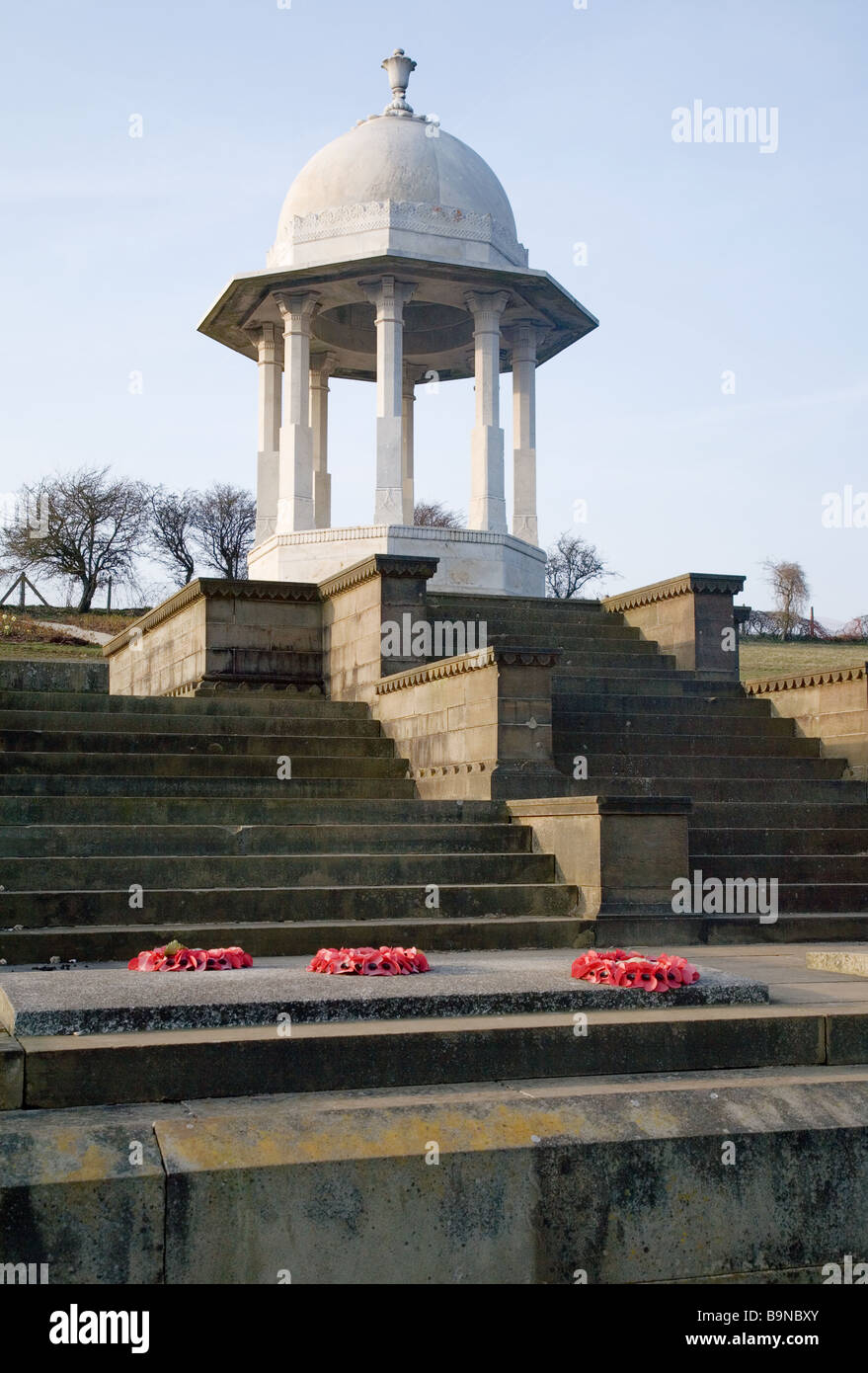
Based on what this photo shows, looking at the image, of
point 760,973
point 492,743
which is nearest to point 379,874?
point 492,743

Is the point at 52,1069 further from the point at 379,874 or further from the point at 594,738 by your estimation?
the point at 594,738

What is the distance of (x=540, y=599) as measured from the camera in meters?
20.7

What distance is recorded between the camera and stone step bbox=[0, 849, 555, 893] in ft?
32.9

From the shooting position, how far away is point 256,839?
1110 centimetres

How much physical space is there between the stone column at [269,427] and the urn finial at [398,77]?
492 cm

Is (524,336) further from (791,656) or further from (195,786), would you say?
(791,656)

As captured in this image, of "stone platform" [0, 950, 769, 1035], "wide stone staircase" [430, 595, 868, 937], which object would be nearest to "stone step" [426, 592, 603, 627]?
"wide stone staircase" [430, 595, 868, 937]

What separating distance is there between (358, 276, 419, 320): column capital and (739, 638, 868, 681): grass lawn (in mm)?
12236

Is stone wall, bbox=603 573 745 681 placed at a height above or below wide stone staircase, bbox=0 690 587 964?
above

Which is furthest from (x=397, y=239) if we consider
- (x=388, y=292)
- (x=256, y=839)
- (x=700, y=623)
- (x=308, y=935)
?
(x=308, y=935)

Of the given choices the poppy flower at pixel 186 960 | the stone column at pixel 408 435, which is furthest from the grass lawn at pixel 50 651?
the poppy flower at pixel 186 960

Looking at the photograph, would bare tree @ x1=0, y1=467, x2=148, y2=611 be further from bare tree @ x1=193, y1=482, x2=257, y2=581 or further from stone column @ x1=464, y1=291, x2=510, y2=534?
stone column @ x1=464, y1=291, x2=510, y2=534

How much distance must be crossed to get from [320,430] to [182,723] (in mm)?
14189

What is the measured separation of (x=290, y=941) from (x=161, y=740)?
519 centimetres
